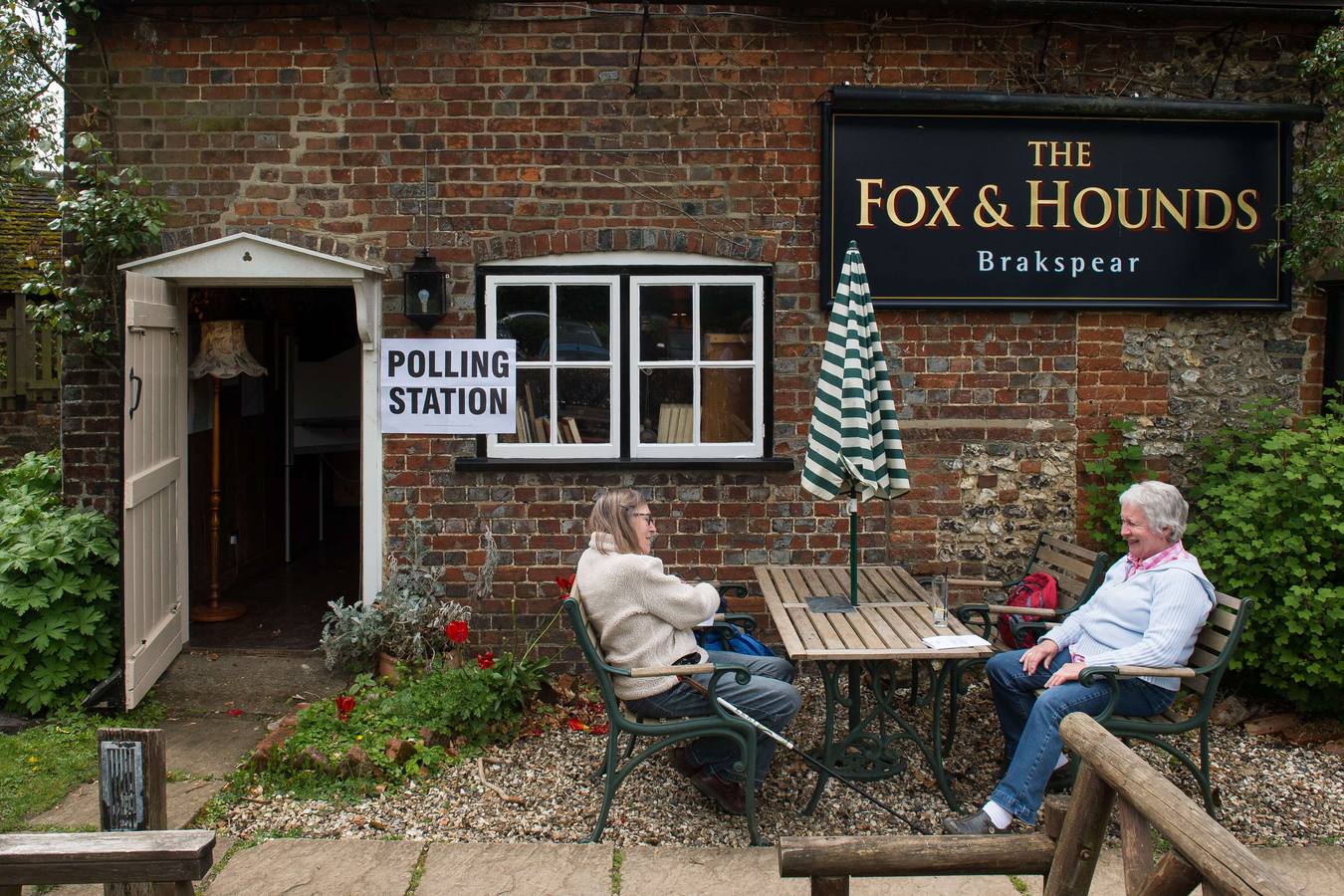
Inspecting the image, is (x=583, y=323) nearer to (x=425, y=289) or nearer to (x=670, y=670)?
(x=425, y=289)

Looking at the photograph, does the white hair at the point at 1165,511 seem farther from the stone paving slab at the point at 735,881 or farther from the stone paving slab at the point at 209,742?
the stone paving slab at the point at 209,742

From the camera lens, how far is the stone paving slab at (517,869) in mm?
3859

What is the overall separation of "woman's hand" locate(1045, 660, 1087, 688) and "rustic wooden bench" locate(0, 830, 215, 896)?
3.09 meters

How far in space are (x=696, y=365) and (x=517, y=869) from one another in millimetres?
3152

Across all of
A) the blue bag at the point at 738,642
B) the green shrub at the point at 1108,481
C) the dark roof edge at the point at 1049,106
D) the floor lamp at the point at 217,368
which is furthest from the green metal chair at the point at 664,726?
the floor lamp at the point at 217,368

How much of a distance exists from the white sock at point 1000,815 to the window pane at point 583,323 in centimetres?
330

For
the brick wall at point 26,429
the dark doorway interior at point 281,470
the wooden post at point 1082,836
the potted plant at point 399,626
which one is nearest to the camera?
the wooden post at point 1082,836

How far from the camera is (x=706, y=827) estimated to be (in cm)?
437

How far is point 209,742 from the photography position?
5402mm

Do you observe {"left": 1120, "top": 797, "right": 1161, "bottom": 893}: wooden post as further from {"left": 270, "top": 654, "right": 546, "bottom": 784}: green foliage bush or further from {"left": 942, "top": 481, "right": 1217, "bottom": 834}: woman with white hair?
{"left": 270, "top": 654, "right": 546, "bottom": 784}: green foliage bush

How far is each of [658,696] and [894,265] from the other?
3.11 m

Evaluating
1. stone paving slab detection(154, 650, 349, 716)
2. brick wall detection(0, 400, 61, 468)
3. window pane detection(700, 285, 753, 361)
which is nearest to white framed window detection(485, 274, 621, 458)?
window pane detection(700, 285, 753, 361)

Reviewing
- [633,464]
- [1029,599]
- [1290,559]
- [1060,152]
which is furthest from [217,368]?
[1290,559]

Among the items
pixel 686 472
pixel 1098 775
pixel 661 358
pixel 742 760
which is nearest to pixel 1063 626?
pixel 742 760
